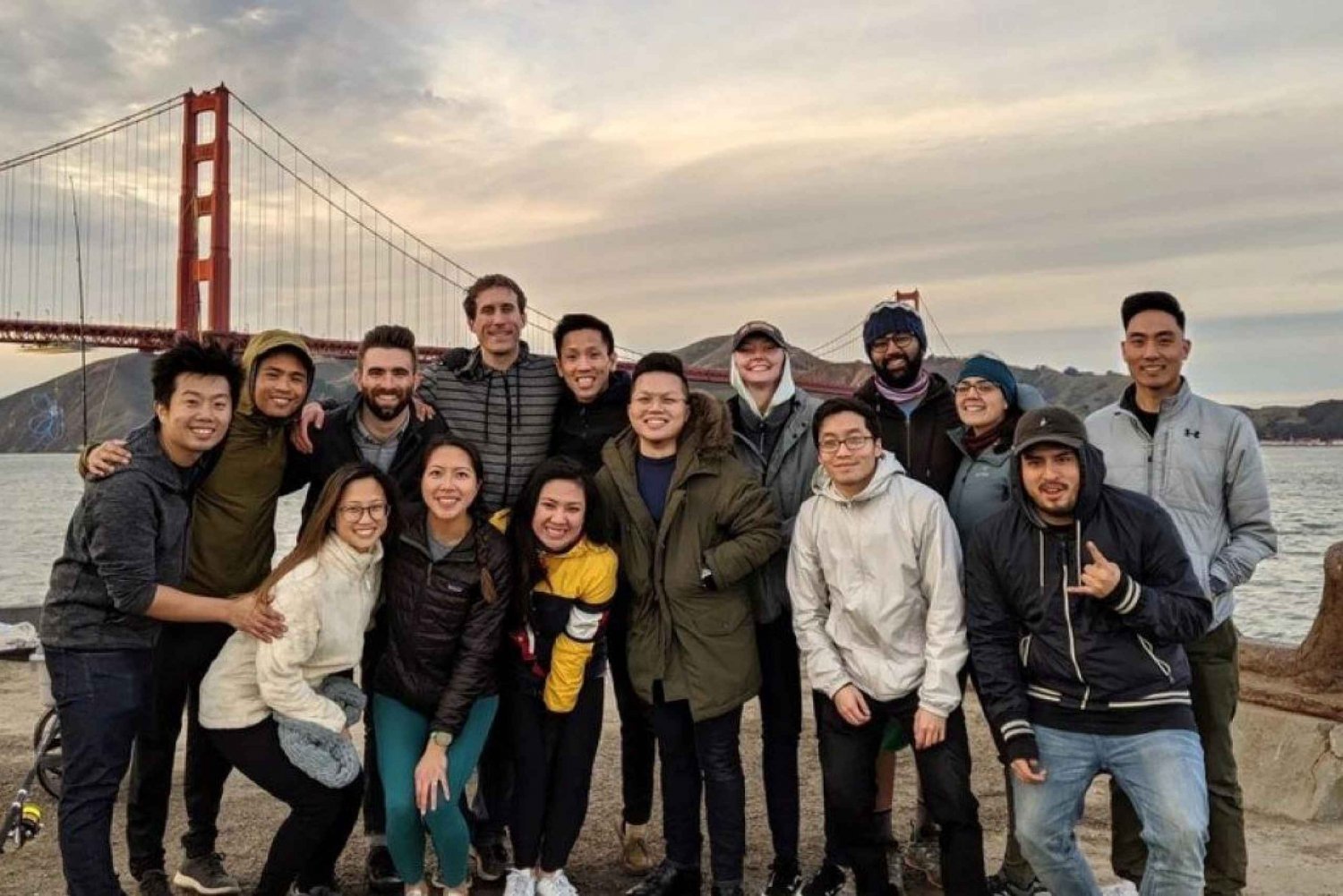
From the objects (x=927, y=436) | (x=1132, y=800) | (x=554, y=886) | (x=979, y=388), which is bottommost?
(x=554, y=886)

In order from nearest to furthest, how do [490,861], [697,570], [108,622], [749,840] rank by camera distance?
[108,622] → [697,570] → [490,861] → [749,840]

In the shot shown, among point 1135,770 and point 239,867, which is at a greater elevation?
point 1135,770

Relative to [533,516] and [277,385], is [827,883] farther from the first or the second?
[277,385]

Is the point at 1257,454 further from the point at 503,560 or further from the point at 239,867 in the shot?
the point at 239,867

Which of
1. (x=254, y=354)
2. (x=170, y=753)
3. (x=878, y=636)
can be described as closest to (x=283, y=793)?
(x=170, y=753)

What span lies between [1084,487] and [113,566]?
2527 millimetres

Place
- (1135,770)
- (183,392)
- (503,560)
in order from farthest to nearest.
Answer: (503,560) < (183,392) < (1135,770)

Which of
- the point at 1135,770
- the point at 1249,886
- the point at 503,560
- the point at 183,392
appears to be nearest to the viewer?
the point at 1135,770

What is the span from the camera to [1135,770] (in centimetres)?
261

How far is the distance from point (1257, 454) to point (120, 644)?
3.19 meters

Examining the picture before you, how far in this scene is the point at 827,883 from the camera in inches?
125

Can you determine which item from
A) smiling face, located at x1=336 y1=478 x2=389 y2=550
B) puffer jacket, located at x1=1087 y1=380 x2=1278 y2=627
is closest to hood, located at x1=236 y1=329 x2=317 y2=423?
smiling face, located at x1=336 y1=478 x2=389 y2=550

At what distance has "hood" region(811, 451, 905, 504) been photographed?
114 inches

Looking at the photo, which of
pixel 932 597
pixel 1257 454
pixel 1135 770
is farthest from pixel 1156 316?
pixel 1135 770
